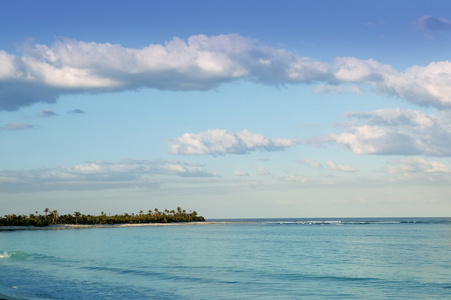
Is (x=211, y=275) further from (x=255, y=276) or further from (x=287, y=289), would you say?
(x=287, y=289)

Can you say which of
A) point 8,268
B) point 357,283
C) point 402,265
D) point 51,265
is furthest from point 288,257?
point 8,268

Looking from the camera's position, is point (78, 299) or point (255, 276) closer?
point (78, 299)

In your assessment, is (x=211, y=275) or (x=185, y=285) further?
(x=211, y=275)

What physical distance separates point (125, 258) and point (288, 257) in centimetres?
2394

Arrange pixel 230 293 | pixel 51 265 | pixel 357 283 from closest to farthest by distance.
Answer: pixel 230 293 < pixel 357 283 < pixel 51 265

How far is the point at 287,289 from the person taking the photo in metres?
42.2

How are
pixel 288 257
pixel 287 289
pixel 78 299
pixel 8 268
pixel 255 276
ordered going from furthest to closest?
pixel 288 257
pixel 8 268
pixel 255 276
pixel 287 289
pixel 78 299

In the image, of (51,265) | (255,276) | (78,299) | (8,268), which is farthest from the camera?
(51,265)

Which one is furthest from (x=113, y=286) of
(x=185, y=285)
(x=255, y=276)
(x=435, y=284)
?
(x=435, y=284)

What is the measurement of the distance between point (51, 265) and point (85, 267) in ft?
19.9

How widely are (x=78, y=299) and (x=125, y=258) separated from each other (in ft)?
120

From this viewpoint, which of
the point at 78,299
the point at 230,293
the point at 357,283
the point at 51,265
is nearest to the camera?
the point at 78,299

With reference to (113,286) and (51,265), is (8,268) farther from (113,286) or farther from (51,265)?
(113,286)

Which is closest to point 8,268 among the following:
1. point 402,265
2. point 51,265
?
point 51,265
